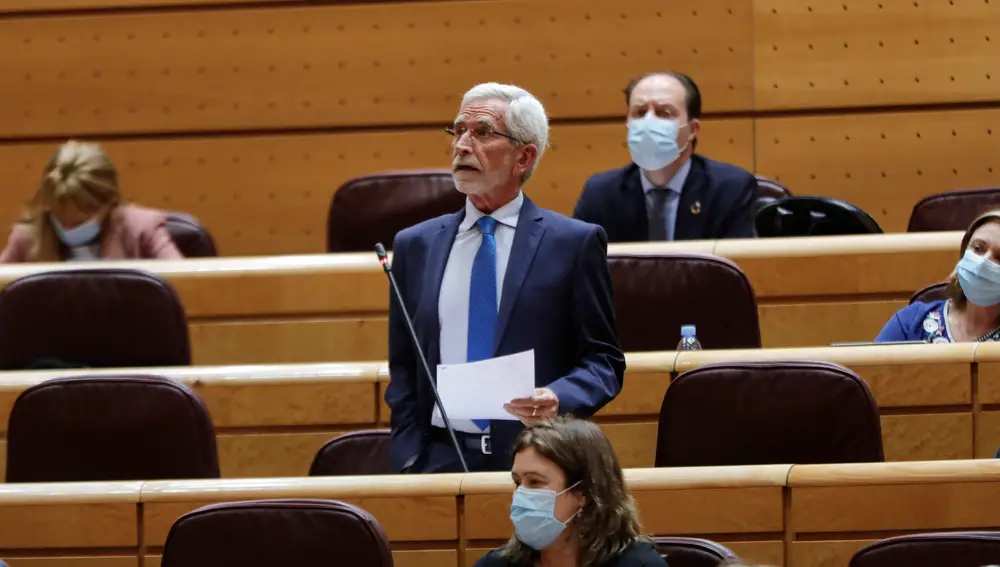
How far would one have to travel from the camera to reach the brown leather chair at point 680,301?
318cm

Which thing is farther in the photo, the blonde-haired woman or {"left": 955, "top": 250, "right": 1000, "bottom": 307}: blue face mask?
the blonde-haired woman

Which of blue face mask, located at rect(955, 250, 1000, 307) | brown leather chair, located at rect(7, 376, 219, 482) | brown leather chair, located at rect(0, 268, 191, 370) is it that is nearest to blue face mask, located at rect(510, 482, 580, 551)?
brown leather chair, located at rect(7, 376, 219, 482)

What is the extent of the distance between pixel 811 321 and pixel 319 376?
3.52 ft

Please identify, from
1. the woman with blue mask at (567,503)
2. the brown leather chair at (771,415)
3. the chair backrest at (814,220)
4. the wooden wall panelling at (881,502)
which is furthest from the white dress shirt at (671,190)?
the woman with blue mask at (567,503)

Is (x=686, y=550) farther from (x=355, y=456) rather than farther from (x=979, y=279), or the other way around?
(x=979, y=279)

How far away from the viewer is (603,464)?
2.23 metres

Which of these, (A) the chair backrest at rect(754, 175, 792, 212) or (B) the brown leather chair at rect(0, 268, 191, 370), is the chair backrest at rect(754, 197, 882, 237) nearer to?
(A) the chair backrest at rect(754, 175, 792, 212)

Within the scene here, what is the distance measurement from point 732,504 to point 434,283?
58 centimetres

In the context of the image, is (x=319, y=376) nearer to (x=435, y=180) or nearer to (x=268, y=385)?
(x=268, y=385)

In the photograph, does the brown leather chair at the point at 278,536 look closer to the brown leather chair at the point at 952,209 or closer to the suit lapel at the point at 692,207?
the suit lapel at the point at 692,207

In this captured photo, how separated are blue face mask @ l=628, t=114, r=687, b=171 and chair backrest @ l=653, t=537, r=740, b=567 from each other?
5.36 feet

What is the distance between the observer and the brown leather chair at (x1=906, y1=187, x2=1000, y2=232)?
3.85 meters

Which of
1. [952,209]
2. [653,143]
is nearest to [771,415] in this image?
[653,143]

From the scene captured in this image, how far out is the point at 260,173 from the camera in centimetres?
492
